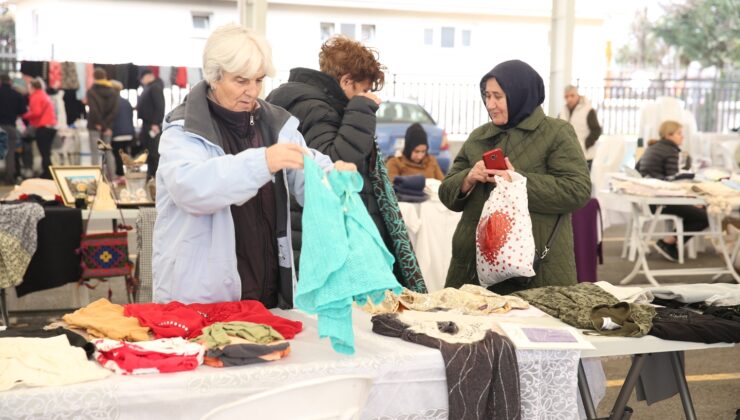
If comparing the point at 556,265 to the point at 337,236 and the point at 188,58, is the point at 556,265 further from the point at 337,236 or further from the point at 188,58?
the point at 188,58

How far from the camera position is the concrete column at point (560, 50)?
11016 mm

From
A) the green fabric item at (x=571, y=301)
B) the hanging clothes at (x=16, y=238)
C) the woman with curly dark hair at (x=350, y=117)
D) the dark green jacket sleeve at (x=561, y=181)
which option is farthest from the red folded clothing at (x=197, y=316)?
the hanging clothes at (x=16, y=238)

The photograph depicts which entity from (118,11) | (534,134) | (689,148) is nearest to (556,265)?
(534,134)

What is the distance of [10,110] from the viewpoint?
12.0 meters

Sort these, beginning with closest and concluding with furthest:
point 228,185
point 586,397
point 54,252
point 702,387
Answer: point 228,185, point 586,397, point 702,387, point 54,252

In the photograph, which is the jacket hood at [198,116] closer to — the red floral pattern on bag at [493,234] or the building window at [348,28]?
the red floral pattern on bag at [493,234]

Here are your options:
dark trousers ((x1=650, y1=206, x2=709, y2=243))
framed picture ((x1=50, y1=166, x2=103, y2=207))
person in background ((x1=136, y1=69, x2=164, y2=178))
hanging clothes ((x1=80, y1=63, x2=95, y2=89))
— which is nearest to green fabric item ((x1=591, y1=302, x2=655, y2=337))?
framed picture ((x1=50, y1=166, x2=103, y2=207))

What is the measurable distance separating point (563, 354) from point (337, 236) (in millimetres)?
739

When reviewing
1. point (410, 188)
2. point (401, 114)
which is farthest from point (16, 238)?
point (401, 114)

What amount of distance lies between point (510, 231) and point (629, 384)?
716 mm

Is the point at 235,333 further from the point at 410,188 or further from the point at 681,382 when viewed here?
the point at 410,188

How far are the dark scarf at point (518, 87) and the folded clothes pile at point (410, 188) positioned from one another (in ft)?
9.52

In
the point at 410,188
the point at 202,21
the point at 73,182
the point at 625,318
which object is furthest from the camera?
the point at 202,21

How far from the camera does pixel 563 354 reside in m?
2.60
